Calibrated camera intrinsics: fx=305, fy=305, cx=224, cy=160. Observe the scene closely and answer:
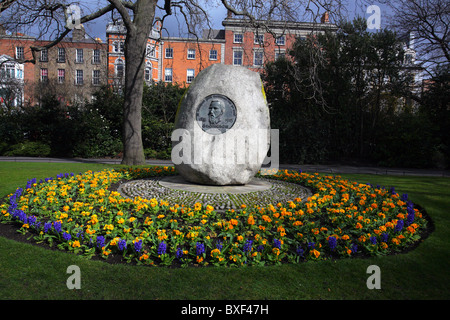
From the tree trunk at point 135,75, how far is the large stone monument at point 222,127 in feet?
18.0

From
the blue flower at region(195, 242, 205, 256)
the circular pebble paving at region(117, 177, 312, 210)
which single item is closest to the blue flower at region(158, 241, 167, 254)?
the blue flower at region(195, 242, 205, 256)

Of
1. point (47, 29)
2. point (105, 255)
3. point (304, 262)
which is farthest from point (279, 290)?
point (47, 29)

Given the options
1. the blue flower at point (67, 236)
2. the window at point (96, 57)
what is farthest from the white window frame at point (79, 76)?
the blue flower at point (67, 236)

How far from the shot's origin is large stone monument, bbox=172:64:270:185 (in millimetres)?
6395

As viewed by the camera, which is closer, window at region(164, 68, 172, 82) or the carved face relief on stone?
the carved face relief on stone

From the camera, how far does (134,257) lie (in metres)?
3.80

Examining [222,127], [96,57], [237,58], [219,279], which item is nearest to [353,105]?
[222,127]

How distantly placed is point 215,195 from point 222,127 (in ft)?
4.74

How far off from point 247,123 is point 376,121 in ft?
42.4

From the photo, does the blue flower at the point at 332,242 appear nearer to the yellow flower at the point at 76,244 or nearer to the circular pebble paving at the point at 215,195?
the circular pebble paving at the point at 215,195

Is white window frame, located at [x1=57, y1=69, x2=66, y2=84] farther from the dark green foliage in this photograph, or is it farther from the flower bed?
the flower bed

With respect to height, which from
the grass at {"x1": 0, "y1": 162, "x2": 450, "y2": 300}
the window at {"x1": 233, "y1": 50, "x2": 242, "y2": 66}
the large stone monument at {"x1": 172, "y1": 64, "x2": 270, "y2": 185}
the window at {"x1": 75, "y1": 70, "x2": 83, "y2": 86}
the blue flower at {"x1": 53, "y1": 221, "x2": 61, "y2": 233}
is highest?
the window at {"x1": 233, "y1": 50, "x2": 242, "y2": 66}

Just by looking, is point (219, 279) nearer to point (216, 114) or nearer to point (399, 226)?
point (399, 226)

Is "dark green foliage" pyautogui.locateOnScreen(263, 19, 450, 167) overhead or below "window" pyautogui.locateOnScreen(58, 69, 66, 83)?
below
